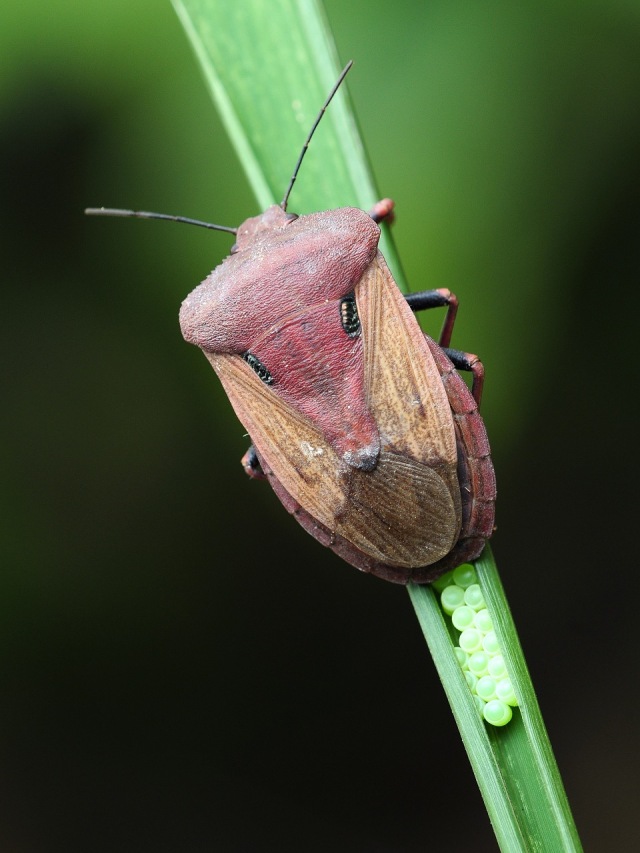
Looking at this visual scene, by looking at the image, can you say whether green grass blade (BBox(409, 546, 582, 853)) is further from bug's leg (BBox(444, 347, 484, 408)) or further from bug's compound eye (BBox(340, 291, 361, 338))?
bug's compound eye (BBox(340, 291, 361, 338))

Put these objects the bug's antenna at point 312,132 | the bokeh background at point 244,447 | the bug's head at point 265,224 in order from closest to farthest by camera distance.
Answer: the bug's antenna at point 312,132
the bug's head at point 265,224
the bokeh background at point 244,447

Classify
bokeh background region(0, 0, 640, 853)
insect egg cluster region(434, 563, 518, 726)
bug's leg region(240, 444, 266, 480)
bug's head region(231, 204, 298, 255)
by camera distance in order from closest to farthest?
insect egg cluster region(434, 563, 518, 726), bug's head region(231, 204, 298, 255), bug's leg region(240, 444, 266, 480), bokeh background region(0, 0, 640, 853)

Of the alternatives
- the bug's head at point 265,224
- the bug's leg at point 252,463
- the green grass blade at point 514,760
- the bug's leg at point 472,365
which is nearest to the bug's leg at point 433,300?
the bug's leg at point 472,365

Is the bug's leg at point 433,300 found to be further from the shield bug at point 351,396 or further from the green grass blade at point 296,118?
the green grass blade at point 296,118

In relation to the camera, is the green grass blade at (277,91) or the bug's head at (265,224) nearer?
the green grass blade at (277,91)

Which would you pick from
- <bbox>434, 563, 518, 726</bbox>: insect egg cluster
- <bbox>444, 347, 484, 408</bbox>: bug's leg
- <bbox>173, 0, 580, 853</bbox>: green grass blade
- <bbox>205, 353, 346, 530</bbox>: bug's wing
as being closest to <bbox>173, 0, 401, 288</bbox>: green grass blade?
<bbox>173, 0, 580, 853</bbox>: green grass blade

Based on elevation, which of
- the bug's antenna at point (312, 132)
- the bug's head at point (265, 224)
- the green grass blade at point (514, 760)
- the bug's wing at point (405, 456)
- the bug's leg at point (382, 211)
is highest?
the bug's antenna at point (312, 132)

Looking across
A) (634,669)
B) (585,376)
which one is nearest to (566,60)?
(585,376)

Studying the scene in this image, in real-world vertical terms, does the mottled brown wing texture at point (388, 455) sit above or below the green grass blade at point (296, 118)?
below
